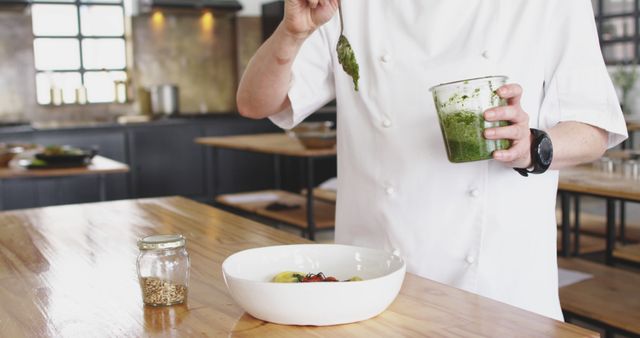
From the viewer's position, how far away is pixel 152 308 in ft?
4.23

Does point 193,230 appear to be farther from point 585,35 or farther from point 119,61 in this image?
point 119,61

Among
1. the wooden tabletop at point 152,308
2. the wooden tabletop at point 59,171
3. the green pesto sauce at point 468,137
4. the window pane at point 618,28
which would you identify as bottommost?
the wooden tabletop at point 59,171

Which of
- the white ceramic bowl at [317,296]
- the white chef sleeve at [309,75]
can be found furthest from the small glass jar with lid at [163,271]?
the white chef sleeve at [309,75]

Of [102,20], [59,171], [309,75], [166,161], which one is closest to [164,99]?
[166,161]

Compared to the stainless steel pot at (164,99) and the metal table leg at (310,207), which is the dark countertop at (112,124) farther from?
the metal table leg at (310,207)

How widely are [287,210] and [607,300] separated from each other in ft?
9.73

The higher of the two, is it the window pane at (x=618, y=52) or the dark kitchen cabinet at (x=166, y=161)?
the window pane at (x=618, y=52)

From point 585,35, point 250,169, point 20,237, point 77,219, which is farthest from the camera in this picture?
point 250,169

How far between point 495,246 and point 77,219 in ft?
3.87

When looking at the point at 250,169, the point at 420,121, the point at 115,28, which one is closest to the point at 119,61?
the point at 115,28

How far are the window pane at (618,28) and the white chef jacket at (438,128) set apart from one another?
801 centimetres

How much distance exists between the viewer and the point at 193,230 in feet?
6.48

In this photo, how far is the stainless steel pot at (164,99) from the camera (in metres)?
8.99

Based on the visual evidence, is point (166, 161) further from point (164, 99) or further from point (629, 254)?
point (629, 254)
